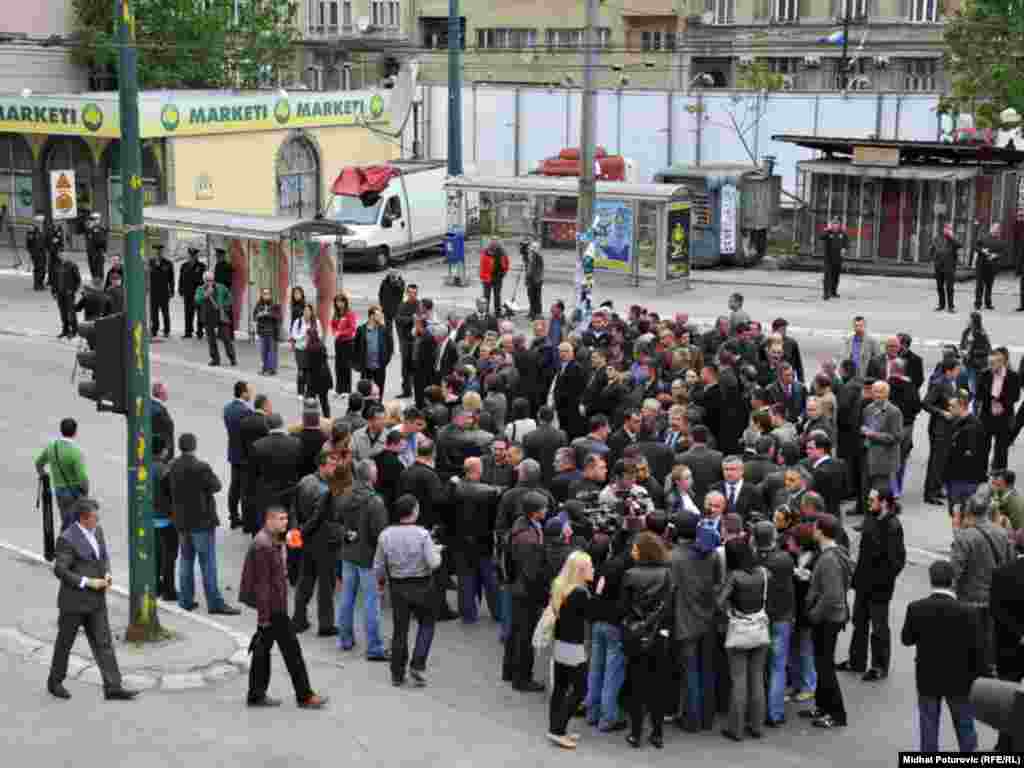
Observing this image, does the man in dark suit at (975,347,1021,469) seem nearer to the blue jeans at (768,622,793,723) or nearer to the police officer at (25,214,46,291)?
the blue jeans at (768,622,793,723)

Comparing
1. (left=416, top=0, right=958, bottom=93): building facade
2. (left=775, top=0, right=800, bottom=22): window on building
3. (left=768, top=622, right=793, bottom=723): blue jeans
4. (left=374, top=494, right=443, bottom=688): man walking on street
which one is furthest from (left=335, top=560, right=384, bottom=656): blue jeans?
(left=775, top=0, right=800, bottom=22): window on building

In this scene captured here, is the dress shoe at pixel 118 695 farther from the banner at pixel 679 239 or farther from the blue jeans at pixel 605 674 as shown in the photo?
the banner at pixel 679 239

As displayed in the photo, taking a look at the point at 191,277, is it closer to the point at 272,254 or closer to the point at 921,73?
the point at 272,254

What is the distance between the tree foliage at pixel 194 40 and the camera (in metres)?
53.3

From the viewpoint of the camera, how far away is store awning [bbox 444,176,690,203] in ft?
104

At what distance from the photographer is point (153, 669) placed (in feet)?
42.2

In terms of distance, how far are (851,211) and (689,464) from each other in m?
21.8

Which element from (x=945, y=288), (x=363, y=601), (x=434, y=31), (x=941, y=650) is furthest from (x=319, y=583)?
(x=434, y=31)

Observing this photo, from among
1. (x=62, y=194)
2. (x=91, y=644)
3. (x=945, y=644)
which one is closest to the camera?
(x=945, y=644)

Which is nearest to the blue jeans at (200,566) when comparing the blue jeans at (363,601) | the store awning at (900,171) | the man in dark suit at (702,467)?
the blue jeans at (363,601)

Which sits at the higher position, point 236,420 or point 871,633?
point 236,420

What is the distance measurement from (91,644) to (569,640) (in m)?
3.64

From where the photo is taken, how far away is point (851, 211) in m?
35.1

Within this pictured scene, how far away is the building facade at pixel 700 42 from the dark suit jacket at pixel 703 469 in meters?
44.2
